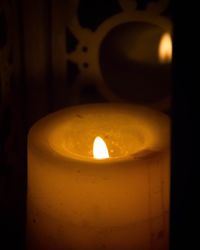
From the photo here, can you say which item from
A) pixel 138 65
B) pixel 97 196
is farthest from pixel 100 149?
pixel 138 65

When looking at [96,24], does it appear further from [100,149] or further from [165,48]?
[100,149]

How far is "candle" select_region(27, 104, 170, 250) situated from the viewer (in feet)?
2.00

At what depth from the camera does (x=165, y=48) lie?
0.87 metres

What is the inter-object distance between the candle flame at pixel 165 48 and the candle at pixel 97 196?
8.1 inches

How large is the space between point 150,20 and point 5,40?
21 centimetres

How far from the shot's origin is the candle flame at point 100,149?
2.30 feet

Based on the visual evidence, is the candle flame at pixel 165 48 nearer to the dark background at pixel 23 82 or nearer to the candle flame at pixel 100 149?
the dark background at pixel 23 82

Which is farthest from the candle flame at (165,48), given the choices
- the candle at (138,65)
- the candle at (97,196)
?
the candle at (97,196)

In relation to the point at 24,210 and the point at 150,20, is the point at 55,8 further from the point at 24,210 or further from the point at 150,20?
the point at 24,210

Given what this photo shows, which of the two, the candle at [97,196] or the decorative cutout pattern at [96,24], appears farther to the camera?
the decorative cutout pattern at [96,24]

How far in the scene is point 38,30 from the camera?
2.69ft

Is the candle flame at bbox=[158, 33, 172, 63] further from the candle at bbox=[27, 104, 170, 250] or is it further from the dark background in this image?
the candle at bbox=[27, 104, 170, 250]

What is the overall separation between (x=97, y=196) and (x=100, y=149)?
0.10m

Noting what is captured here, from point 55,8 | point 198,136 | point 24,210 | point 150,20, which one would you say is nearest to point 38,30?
point 55,8
